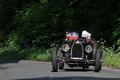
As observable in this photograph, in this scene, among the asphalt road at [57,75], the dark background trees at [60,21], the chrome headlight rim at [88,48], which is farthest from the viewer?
the dark background trees at [60,21]

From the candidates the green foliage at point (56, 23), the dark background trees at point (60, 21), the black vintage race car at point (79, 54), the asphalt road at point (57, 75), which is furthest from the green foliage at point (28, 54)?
the black vintage race car at point (79, 54)

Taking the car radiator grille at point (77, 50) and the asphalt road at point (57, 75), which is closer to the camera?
the asphalt road at point (57, 75)

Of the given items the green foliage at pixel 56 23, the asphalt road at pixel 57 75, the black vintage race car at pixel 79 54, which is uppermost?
the green foliage at pixel 56 23

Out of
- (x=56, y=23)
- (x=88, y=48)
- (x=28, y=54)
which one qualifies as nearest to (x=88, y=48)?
(x=88, y=48)

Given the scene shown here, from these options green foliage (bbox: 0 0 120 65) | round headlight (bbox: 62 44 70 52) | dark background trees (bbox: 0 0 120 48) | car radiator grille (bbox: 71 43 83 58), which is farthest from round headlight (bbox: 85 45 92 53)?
dark background trees (bbox: 0 0 120 48)

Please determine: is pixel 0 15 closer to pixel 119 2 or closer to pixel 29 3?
pixel 29 3

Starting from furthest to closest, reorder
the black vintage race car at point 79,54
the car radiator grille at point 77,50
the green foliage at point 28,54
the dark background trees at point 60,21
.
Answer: the green foliage at point 28,54 < the dark background trees at point 60,21 < the car radiator grille at point 77,50 < the black vintage race car at point 79,54

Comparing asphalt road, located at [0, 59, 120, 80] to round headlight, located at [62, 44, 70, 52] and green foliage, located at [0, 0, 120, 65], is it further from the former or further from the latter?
green foliage, located at [0, 0, 120, 65]

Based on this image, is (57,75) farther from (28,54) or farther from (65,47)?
(28,54)

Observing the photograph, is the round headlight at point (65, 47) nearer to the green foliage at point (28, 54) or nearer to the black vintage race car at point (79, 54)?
the black vintage race car at point (79, 54)

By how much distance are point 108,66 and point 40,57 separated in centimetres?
860

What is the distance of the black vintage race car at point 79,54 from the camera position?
46.2ft

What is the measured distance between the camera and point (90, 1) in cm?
2798

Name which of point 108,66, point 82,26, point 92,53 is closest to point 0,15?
point 82,26
